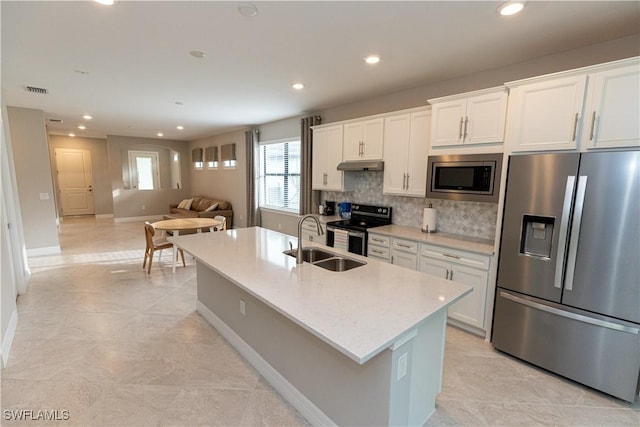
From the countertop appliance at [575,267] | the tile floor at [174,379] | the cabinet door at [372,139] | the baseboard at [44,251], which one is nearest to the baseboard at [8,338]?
the tile floor at [174,379]

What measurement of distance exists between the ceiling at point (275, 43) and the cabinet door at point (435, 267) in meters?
2.07

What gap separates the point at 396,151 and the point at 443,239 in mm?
1272

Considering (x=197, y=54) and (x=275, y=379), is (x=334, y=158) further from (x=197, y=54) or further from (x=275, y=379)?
(x=275, y=379)

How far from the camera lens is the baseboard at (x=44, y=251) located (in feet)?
17.6

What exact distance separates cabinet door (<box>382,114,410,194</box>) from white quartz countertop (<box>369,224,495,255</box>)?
52 centimetres

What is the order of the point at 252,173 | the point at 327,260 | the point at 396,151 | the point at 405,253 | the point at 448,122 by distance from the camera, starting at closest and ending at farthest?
the point at 327,260, the point at 448,122, the point at 405,253, the point at 396,151, the point at 252,173

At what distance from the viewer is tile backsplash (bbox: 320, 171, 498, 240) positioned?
3244 millimetres

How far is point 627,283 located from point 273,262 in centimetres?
251

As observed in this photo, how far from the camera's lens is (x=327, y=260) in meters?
2.46

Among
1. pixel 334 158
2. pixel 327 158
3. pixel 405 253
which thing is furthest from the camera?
pixel 327 158

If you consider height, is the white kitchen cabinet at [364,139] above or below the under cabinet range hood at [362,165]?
above

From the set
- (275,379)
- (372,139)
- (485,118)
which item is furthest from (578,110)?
(275,379)

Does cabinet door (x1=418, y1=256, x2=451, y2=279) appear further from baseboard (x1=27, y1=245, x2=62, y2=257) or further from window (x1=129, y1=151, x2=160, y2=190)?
window (x1=129, y1=151, x2=160, y2=190)

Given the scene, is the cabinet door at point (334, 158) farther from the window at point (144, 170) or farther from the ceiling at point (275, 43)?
the window at point (144, 170)
